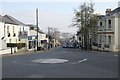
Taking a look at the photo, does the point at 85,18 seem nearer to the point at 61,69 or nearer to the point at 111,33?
the point at 111,33

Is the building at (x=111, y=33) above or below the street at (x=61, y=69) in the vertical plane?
above

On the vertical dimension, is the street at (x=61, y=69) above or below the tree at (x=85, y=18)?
below

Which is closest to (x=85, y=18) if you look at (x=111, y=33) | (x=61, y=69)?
(x=111, y=33)

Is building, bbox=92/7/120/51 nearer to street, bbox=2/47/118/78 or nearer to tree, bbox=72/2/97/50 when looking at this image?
tree, bbox=72/2/97/50

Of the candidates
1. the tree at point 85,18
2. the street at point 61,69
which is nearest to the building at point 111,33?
the tree at point 85,18

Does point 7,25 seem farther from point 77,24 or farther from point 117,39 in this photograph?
point 117,39

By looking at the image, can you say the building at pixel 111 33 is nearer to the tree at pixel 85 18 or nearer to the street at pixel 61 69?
the tree at pixel 85 18

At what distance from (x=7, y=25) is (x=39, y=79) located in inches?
2070

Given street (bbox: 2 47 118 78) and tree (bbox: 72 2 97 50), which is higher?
tree (bbox: 72 2 97 50)

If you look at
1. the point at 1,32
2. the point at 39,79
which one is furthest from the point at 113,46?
the point at 39,79

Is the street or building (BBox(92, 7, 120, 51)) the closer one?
the street

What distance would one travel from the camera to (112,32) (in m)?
61.2

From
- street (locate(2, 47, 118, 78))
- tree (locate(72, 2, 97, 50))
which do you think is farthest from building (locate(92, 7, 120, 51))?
street (locate(2, 47, 118, 78))

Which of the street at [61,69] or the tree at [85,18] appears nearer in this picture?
the street at [61,69]
